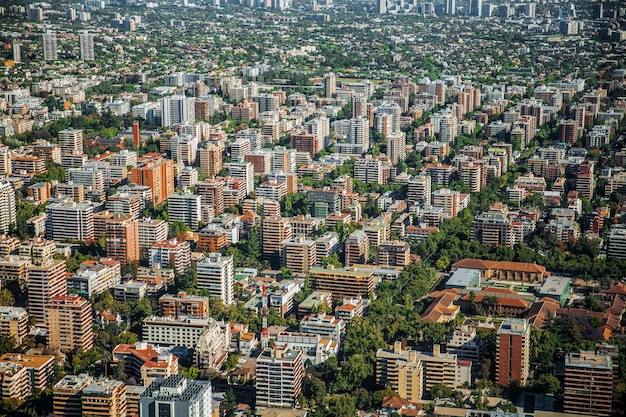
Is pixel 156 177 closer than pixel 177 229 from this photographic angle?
No

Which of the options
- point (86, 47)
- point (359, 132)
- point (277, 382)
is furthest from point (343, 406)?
point (86, 47)

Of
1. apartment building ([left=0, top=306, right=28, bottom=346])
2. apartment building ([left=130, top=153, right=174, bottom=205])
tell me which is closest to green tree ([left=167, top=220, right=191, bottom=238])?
apartment building ([left=130, top=153, right=174, bottom=205])

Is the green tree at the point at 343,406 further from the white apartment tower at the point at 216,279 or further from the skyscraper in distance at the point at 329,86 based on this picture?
the skyscraper in distance at the point at 329,86

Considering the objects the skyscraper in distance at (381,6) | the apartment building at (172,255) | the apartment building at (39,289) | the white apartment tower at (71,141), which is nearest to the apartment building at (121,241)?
the apartment building at (172,255)

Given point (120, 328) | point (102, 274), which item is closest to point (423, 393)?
point (120, 328)

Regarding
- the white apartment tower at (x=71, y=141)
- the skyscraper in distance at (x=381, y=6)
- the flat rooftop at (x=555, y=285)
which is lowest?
the flat rooftop at (x=555, y=285)

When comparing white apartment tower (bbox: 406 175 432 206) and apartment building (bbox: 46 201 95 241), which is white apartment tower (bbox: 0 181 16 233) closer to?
apartment building (bbox: 46 201 95 241)

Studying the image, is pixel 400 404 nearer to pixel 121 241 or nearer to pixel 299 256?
pixel 299 256
